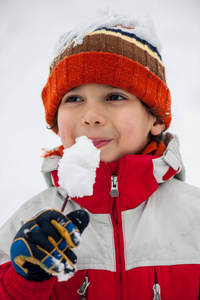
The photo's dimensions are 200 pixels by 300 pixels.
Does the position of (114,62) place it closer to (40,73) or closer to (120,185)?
(120,185)

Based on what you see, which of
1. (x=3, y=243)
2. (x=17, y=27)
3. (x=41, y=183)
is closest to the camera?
(x=3, y=243)

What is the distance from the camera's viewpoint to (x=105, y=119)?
5.77 ft

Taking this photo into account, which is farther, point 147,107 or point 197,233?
point 147,107

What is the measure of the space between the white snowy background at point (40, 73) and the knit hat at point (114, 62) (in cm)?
199

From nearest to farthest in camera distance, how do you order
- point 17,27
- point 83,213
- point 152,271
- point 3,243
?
point 83,213 < point 152,271 < point 3,243 < point 17,27

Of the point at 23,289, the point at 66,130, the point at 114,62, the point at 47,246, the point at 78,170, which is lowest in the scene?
the point at 23,289

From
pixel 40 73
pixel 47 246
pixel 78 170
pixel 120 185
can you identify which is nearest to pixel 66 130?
pixel 120 185

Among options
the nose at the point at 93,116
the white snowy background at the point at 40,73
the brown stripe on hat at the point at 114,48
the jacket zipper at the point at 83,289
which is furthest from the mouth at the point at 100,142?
the white snowy background at the point at 40,73

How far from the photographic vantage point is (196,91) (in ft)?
14.9

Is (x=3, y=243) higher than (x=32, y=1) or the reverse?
the reverse

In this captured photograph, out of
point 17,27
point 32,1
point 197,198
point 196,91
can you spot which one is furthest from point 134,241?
point 32,1

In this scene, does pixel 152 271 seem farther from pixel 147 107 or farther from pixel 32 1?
pixel 32 1

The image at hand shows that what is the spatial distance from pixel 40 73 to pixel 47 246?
14.9 ft

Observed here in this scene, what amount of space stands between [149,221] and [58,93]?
1065mm
